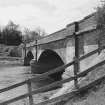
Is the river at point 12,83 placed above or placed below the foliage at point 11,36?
below

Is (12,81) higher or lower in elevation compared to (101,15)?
lower

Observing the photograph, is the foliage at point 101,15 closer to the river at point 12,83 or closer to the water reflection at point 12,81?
the river at point 12,83

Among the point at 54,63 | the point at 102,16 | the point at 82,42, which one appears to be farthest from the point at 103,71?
the point at 54,63

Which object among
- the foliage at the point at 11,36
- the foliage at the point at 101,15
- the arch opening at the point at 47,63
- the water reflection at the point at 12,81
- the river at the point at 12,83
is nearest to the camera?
the foliage at the point at 101,15

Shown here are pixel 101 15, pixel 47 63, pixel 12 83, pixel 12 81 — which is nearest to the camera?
pixel 101 15

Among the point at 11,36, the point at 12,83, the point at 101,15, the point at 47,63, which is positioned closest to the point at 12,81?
the point at 12,83

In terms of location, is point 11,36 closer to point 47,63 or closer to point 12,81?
point 47,63

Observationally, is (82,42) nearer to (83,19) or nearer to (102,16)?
(83,19)

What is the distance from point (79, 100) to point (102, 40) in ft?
11.6

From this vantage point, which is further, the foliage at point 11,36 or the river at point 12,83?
the foliage at point 11,36

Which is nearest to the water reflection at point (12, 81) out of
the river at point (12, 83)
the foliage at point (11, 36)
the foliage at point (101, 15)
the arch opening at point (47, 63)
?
the river at point (12, 83)

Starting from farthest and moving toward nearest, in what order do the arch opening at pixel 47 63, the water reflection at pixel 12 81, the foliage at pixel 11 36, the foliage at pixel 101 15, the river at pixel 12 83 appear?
1. the foliage at pixel 11 36
2. the arch opening at pixel 47 63
3. the water reflection at pixel 12 81
4. the river at pixel 12 83
5. the foliage at pixel 101 15

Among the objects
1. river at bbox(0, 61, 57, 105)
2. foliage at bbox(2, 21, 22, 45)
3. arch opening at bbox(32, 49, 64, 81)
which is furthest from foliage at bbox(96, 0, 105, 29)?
foliage at bbox(2, 21, 22, 45)

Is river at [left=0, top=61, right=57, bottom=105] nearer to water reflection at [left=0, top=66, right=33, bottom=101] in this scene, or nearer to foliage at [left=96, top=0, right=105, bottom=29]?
water reflection at [left=0, top=66, right=33, bottom=101]
